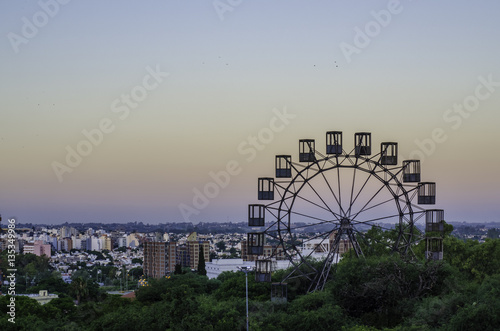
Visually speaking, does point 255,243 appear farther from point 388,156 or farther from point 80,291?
point 80,291

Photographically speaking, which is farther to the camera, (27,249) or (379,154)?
(27,249)

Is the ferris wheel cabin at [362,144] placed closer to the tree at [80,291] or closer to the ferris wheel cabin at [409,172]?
the ferris wheel cabin at [409,172]

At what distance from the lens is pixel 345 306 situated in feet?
128

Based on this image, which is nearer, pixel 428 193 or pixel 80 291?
pixel 428 193

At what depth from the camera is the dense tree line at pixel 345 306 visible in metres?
34.3

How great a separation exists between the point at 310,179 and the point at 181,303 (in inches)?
368

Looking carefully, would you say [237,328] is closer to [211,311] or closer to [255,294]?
[211,311]

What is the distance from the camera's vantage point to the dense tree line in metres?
34.3

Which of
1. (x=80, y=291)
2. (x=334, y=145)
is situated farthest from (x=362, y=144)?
(x=80, y=291)

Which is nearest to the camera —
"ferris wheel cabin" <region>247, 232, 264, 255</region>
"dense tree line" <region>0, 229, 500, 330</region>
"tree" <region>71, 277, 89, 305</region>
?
"dense tree line" <region>0, 229, 500, 330</region>

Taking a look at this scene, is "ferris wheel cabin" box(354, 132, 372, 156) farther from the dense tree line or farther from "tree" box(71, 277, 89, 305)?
"tree" box(71, 277, 89, 305)

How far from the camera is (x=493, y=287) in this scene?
34000mm

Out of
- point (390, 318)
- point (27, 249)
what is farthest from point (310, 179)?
point (27, 249)

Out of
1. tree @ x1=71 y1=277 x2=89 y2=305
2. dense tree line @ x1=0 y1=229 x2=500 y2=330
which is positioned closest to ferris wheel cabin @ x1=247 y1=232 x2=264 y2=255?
dense tree line @ x1=0 y1=229 x2=500 y2=330
